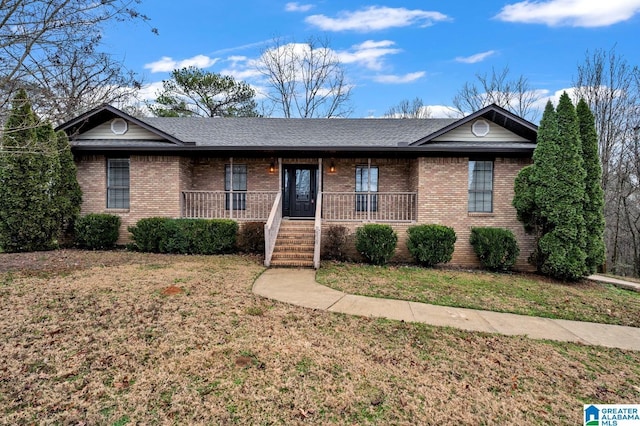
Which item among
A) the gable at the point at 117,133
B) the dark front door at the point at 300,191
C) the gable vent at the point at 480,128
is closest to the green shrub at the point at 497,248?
the gable vent at the point at 480,128

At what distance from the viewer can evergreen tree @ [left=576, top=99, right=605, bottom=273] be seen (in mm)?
8375

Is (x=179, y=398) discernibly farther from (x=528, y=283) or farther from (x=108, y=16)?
(x=528, y=283)

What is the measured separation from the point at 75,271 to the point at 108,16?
5211 mm

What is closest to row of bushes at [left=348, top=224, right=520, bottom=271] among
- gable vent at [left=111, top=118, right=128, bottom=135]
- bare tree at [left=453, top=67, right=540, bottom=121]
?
gable vent at [left=111, top=118, right=128, bottom=135]

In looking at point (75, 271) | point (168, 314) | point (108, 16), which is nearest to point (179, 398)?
point (168, 314)

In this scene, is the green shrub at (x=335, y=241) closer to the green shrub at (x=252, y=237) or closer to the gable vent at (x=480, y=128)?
the green shrub at (x=252, y=237)

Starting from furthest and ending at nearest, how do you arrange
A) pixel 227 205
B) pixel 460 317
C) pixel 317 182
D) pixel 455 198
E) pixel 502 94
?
pixel 502 94, pixel 317 182, pixel 227 205, pixel 455 198, pixel 460 317

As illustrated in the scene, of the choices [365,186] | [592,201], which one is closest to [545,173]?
[592,201]

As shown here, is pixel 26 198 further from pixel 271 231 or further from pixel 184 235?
pixel 271 231

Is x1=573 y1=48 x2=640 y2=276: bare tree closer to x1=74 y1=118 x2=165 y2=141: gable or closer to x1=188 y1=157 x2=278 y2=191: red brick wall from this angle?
x1=188 y1=157 x2=278 y2=191: red brick wall

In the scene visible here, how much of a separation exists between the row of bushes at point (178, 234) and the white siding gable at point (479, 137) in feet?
21.7

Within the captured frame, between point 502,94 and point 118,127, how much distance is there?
22695 millimetres

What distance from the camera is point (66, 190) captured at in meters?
9.84

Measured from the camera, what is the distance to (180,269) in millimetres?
7406
